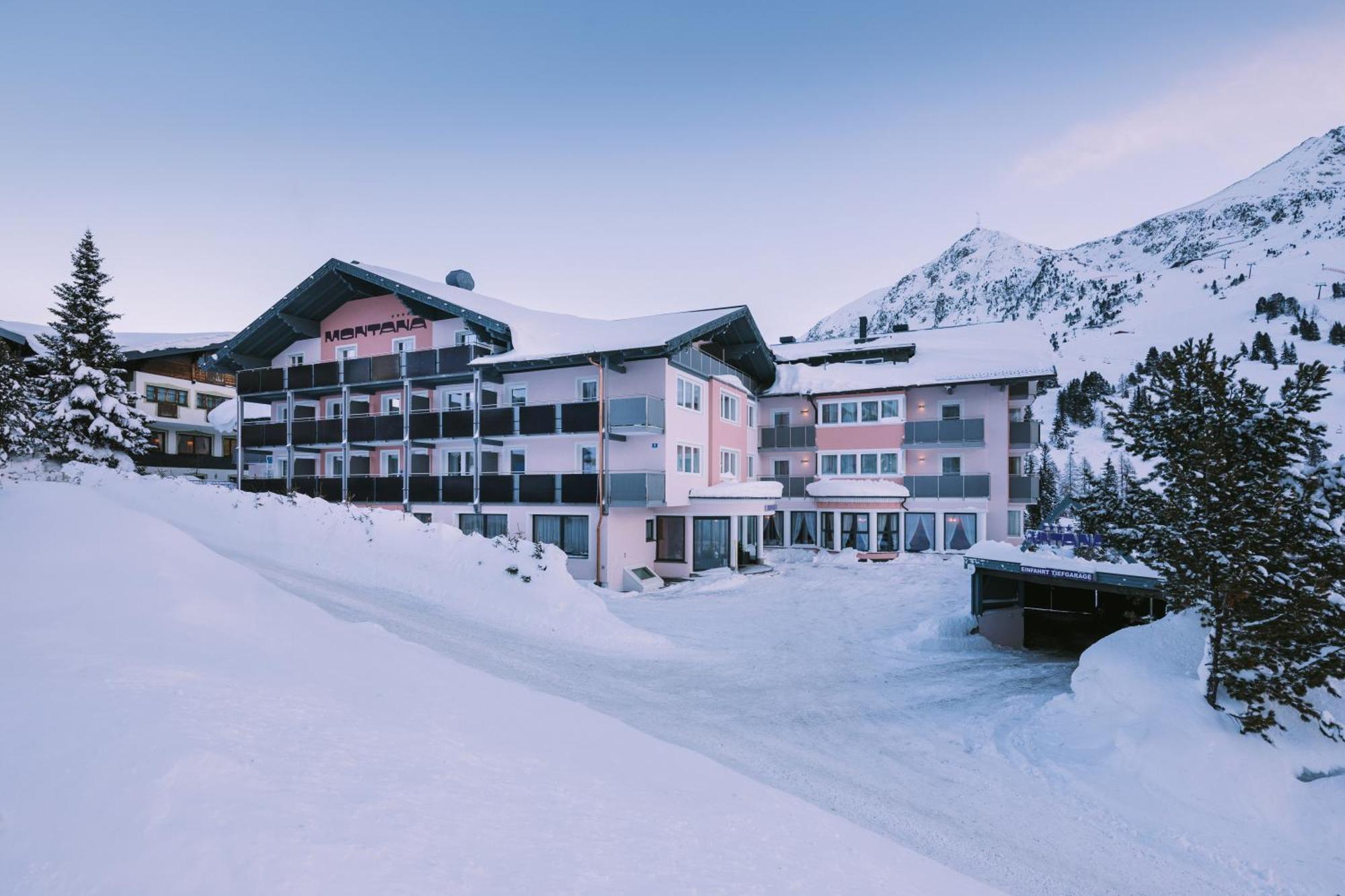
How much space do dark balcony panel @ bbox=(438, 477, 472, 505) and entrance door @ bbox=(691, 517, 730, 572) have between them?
9.75 metres

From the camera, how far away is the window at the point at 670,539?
97.0 feet

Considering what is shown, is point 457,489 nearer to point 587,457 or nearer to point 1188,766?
point 587,457

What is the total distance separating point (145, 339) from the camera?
4753 cm

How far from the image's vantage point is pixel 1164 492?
1115 centimetres

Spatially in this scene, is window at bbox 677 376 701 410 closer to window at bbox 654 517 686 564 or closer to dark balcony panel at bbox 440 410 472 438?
window at bbox 654 517 686 564

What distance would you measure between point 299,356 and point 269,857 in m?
37.3

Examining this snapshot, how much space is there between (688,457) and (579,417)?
5.71m

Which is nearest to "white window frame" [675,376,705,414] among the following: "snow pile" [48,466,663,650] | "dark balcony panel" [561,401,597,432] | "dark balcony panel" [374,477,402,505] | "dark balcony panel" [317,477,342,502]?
"dark balcony panel" [561,401,597,432]

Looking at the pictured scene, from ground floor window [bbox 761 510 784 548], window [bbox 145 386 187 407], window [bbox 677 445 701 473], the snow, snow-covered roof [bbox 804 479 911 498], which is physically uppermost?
the snow

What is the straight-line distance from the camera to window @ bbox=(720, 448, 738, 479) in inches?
1302

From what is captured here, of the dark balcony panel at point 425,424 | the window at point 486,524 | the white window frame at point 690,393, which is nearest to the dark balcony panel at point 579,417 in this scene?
the white window frame at point 690,393

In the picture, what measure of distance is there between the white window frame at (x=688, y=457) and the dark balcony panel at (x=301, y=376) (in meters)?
18.8

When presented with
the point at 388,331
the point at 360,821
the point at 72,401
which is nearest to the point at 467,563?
the point at 360,821

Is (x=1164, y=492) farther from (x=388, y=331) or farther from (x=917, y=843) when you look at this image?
(x=388, y=331)
